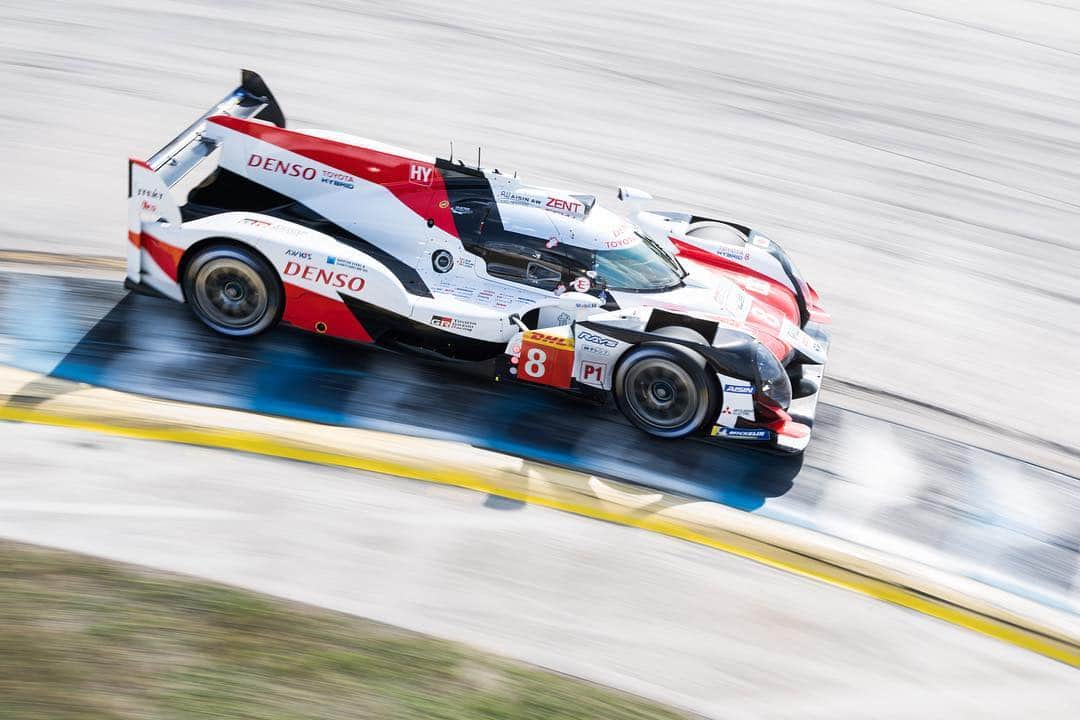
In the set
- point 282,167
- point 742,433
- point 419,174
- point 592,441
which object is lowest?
point 592,441

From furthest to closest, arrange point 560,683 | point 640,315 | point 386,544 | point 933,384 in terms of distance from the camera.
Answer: point 933,384
point 640,315
point 386,544
point 560,683

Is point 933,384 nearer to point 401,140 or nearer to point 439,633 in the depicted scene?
point 439,633

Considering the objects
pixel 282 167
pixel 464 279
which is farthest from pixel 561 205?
pixel 282 167

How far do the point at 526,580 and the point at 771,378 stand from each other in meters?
2.61

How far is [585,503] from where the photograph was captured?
8.09 m

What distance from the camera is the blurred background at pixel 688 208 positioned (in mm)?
7066

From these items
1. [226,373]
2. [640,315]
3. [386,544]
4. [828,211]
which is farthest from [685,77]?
[386,544]

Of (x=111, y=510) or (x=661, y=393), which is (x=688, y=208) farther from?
(x=111, y=510)

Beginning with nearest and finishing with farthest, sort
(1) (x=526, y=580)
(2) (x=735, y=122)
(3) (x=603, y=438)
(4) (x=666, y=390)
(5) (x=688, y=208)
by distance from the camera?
(1) (x=526, y=580) < (4) (x=666, y=390) < (3) (x=603, y=438) < (5) (x=688, y=208) < (2) (x=735, y=122)

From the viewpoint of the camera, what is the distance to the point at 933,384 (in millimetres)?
10430

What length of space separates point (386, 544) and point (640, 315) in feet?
9.23

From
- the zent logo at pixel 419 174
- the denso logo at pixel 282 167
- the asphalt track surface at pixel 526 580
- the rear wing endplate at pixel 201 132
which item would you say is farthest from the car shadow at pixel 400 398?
the zent logo at pixel 419 174

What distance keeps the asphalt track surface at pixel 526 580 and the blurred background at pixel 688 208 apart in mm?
25

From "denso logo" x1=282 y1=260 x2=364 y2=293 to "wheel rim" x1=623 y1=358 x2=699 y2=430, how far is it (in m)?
2.33
